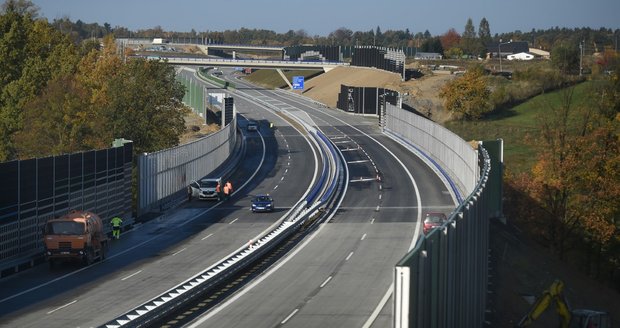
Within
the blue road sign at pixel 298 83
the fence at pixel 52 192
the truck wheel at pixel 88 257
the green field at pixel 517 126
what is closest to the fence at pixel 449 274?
the truck wheel at pixel 88 257

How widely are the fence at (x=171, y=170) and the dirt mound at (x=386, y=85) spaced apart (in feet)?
174

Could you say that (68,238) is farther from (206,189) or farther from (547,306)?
(206,189)

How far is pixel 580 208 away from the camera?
5978cm

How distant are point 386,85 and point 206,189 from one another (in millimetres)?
89718

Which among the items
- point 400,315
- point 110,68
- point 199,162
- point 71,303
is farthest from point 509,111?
point 400,315

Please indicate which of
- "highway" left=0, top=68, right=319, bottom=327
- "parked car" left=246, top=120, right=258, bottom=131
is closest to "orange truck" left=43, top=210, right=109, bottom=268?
"highway" left=0, top=68, right=319, bottom=327

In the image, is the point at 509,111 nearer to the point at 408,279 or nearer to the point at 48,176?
the point at 48,176

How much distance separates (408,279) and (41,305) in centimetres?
2047

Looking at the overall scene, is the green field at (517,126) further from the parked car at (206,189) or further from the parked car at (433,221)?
the parked car at (433,221)

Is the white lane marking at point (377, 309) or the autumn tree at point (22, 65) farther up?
the autumn tree at point (22, 65)

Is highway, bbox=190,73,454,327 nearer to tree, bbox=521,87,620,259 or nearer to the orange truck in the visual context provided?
tree, bbox=521,87,620,259

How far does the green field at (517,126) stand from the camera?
96000mm

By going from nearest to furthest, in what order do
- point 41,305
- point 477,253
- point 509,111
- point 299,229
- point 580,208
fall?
1. point 477,253
2. point 41,305
3. point 299,229
4. point 580,208
5. point 509,111

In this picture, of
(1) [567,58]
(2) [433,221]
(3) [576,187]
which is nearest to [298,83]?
(1) [567,58]
